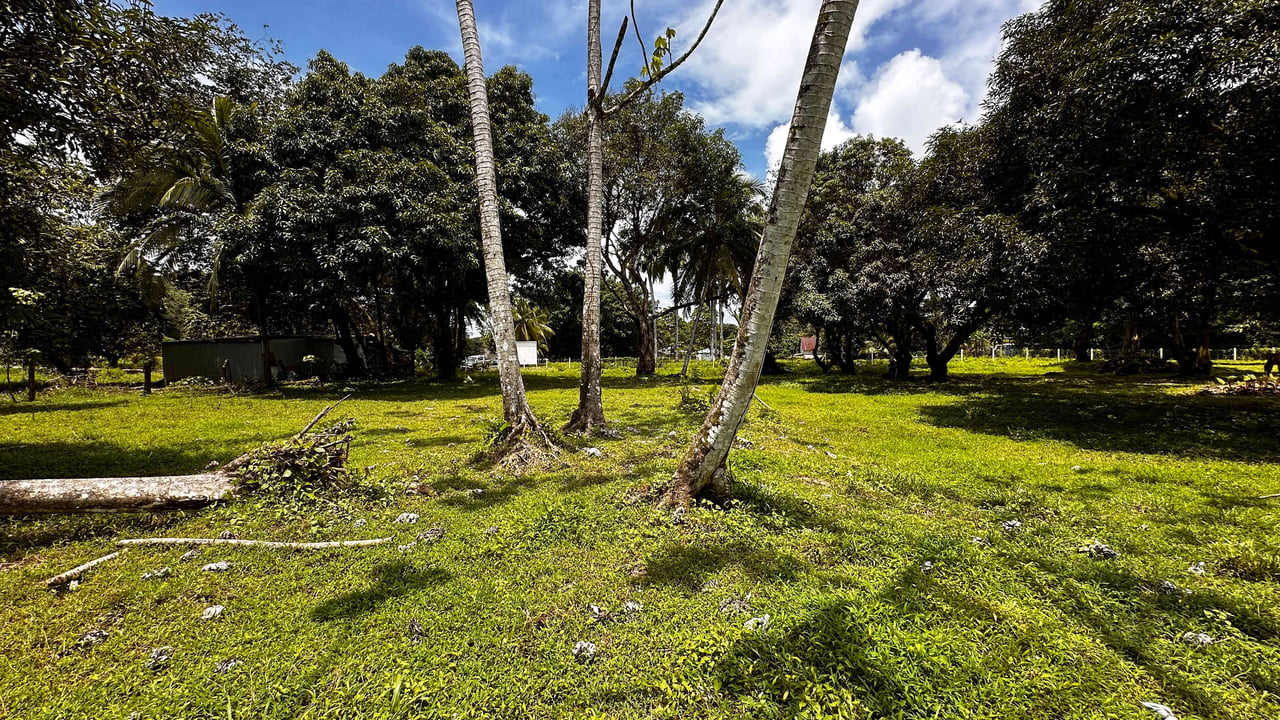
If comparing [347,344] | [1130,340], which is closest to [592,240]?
[347,344]

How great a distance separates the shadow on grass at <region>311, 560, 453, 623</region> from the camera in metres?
2.93

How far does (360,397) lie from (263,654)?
49.2ft

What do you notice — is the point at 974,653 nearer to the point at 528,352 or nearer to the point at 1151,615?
the point at 1151,615

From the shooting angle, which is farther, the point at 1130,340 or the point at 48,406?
the point at 1130,340

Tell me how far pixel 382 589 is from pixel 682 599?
6.95 ft

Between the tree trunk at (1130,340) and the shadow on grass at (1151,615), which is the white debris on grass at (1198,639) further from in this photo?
the tree trunk at (1130,340)

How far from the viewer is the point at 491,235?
6.57 meters

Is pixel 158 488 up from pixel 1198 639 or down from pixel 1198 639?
up

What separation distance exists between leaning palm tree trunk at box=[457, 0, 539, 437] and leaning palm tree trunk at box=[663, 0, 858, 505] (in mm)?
3137

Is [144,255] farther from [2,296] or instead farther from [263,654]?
[263,654]

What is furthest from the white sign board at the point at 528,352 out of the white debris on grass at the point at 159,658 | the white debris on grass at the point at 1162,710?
the white debris on grass at the point at 1162,710

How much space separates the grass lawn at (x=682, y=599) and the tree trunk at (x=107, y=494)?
0.76 feet

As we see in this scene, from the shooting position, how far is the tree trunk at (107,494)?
151 inches

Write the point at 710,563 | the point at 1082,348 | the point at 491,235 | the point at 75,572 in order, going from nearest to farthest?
the point at 75,572
the point at 710,563
the point at 491,235
the point at 1082,348
